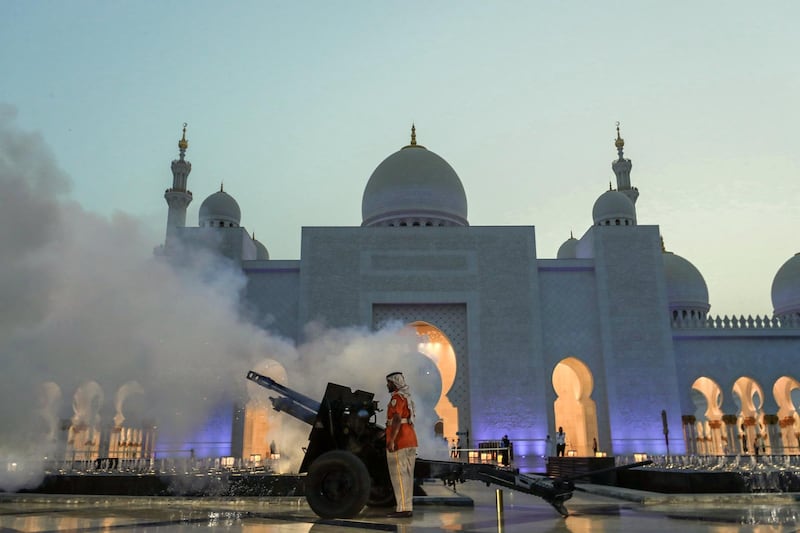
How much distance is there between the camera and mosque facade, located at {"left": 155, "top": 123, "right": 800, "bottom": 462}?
2145 cm

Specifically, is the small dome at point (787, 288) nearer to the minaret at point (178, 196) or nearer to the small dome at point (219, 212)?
the small dome at point (219, 212)

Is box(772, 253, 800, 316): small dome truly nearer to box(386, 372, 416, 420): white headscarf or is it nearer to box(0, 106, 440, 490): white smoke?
box(0, 106, 440, 490): white smoke

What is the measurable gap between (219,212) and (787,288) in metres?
25.6

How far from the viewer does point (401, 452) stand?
5.99 m

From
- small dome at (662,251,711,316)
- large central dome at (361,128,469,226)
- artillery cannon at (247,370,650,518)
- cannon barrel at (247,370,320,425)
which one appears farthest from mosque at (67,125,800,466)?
artillery cannon at (247,370,650,518)

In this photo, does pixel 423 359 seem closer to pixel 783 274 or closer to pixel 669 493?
pixel 669 493

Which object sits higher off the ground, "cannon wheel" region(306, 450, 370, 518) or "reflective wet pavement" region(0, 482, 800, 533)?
"cannon wheel" region(306, 450, 370, 518)

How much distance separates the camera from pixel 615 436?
21.2 meters

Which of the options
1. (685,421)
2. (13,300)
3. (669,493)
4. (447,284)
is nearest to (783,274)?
(685,421)

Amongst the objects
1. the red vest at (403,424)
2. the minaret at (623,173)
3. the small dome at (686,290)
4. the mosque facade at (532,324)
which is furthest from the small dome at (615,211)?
the red vest at (403,424)

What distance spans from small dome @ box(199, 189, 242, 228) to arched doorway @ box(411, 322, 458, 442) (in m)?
8.90

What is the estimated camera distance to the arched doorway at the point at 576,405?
73.9 ft

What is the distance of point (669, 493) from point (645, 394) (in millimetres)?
14062

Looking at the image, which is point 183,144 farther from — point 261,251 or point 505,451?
point 505,451
